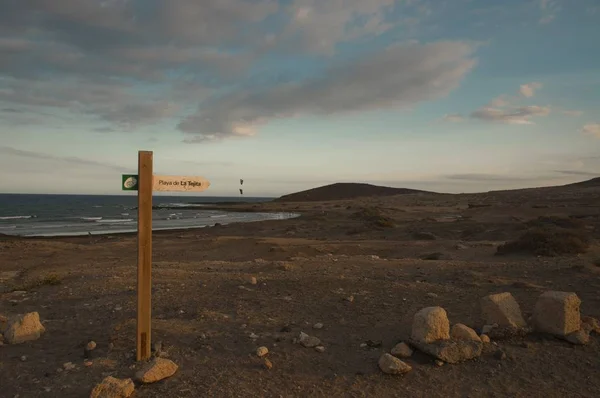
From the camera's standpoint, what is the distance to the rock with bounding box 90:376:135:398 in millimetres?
4422

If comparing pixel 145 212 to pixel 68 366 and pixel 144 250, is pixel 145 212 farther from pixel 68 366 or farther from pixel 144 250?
pixel 68 366

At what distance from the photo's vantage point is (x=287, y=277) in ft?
32.9

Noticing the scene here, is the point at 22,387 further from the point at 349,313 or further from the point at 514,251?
the point at 514,251

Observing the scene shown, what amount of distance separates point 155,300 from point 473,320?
5.28 metres

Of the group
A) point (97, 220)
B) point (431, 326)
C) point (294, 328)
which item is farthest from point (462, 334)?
point (97, 220)

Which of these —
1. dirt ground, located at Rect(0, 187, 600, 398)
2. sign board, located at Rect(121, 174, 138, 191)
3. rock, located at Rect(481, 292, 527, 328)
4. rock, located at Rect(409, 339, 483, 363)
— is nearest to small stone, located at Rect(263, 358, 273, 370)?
dirt ground, located at Rect(0, 187, 600, 398)

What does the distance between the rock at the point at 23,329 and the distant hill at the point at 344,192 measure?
105 m

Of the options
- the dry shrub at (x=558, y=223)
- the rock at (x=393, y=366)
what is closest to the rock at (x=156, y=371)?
the rock at (x=393, y=366)

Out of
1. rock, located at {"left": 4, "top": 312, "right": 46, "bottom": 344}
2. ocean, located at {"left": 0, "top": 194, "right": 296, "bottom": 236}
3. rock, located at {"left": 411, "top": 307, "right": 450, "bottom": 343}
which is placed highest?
rock, located at {"left": 411, "top": 307, "right": 450, "bottom": 343}

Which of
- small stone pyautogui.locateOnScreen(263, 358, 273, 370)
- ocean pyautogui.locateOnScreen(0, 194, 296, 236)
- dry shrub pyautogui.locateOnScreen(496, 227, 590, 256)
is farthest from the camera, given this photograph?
ocean pyautogui.locateOnScreen(0, 194, 296, 236)

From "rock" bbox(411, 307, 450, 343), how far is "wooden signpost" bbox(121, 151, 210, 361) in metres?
3.04

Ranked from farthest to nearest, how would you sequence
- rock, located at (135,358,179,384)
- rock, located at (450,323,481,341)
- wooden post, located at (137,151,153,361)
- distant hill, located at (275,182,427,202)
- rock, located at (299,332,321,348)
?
distant hill, located at (275,182,427,202)
rock, located at (299,332,321,348)
rock, located at (450,323,481,341)
wooden post, located at (137,151,153,361)
rock, located at (135,358,179,384)

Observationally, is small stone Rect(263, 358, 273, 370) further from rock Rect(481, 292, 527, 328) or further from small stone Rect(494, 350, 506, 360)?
rock Rect(481, 292, 527, 328)

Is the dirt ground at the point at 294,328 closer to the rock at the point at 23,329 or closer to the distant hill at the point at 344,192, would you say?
the rock at the point at 23,329
